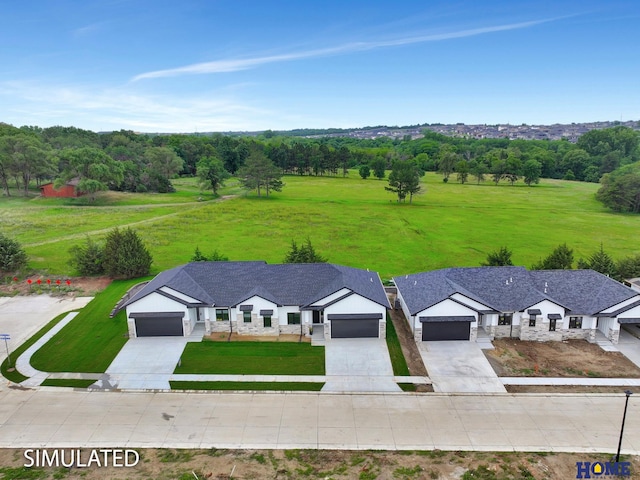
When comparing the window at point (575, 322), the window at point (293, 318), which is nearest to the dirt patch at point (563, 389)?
the window at point (575, 322)

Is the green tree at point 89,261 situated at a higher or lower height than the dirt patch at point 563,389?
higher

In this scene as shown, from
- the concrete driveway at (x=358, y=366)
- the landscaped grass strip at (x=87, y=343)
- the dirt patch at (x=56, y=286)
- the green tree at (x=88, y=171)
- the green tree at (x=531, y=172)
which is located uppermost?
the green tree at (x=88, y=171)

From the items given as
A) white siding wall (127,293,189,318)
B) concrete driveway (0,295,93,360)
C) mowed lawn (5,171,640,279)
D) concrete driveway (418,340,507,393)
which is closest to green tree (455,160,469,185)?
mowed lawn (5,171,640,279)

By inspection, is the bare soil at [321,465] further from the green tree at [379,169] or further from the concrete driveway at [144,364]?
the green tree at [379,169]

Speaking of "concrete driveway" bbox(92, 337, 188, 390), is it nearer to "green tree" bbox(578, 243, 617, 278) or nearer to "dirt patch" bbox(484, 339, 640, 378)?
"dirt patch" bbox(484, 339, 640, 378)

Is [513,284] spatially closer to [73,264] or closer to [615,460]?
[615,460]

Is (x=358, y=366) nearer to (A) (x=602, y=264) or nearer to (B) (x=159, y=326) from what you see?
(B) (x=159, y=326)

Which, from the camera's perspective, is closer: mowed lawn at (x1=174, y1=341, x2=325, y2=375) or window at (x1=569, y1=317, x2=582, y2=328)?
mowed lawn at (x1=174, y1=341, x2=325, y2=375)

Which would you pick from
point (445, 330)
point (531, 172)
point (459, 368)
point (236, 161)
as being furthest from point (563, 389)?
point (236, 161)
